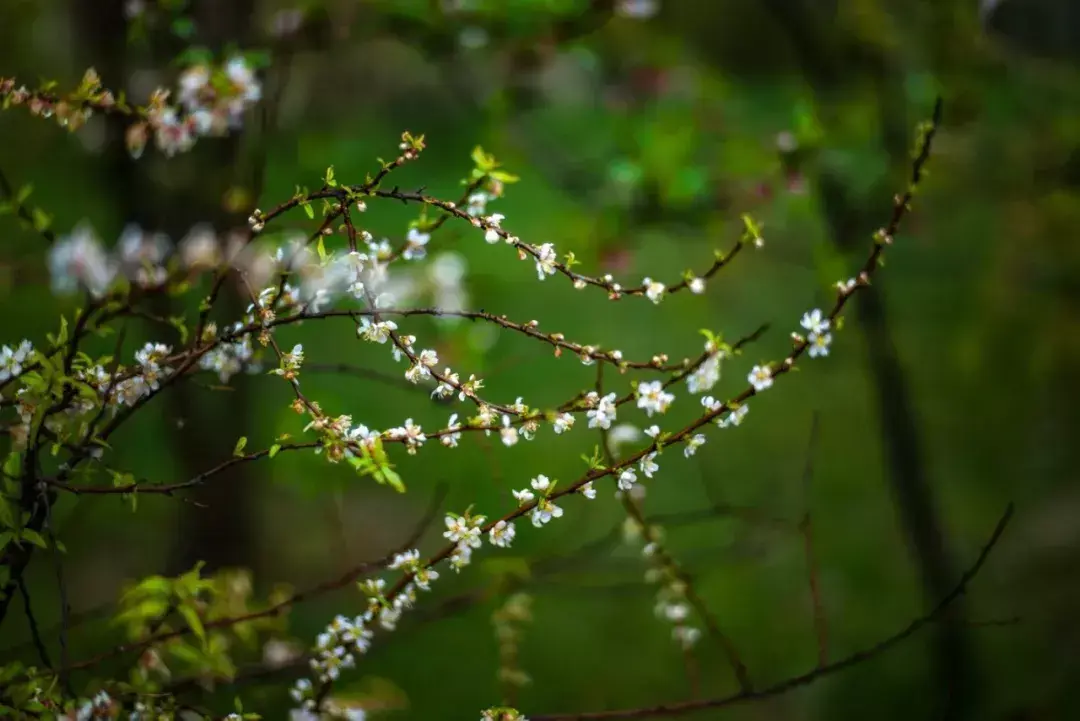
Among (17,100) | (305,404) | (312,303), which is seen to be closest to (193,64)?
(17,100)

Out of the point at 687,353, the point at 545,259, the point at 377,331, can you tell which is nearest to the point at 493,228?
the point at 545,259

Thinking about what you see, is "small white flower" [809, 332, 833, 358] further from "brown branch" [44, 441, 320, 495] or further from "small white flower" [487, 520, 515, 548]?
"brown branch" [44, 441, 320, 495]

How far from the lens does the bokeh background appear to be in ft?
8.01

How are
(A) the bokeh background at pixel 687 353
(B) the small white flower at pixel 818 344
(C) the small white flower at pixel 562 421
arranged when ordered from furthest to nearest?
(A) the bokeh background at pixel 687 353 < (B) the small white flower at pixel 818 344 < (C) the small white flower at pixel 562 421

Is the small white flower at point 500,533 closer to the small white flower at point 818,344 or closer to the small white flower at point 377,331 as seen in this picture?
the small white flower at point 377,331

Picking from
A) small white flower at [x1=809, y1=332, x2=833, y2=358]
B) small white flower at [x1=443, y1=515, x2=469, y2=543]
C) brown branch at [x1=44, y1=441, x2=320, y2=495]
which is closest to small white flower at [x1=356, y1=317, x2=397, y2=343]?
brown branch at [x1=44, y1=441, x2=320, y2=495]

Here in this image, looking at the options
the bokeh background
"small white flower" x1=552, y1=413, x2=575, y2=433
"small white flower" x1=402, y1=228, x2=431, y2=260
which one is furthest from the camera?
the bokeh background

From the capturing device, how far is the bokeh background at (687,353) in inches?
96.1

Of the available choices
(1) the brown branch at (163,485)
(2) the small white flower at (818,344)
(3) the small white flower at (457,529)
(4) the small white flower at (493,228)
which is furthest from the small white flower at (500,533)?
(2) the small white flower at (818,344)

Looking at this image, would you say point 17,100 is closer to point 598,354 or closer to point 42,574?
point 598,354

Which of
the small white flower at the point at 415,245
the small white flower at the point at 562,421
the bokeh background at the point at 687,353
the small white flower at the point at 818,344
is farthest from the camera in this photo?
the bokeh background at the point at 687,353

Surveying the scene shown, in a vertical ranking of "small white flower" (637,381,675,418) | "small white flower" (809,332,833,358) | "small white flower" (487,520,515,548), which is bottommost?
"small white flower" (487,520,515,548)

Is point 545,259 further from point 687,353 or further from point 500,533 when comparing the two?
point 687,353

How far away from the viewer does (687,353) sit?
6039mm
